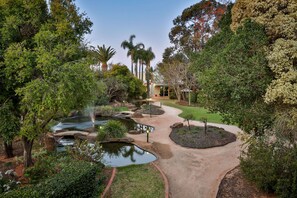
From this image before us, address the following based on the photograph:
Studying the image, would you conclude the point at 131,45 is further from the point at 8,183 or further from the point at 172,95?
the point at 8,183

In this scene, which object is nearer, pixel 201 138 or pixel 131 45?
pixel 201 138

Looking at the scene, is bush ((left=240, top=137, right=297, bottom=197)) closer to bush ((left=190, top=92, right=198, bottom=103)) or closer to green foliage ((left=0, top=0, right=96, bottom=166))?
green foliage ((left=0, top=0, right=96, bottom=166))

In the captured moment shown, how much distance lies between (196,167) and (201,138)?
3562mm

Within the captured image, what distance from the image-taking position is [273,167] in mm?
5406

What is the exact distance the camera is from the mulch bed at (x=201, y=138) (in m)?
11.0

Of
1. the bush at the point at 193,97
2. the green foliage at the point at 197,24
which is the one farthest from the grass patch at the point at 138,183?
the bush at the point at 193,97

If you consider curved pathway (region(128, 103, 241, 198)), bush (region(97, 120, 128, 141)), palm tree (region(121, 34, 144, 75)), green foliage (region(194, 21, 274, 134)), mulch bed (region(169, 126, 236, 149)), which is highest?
palm tree (region(121, 34, 144, 75))

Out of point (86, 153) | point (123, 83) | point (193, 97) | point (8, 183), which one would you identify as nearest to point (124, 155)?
point (86, 153)

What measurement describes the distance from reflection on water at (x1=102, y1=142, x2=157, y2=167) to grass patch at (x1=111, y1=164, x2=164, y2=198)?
116 centimetres

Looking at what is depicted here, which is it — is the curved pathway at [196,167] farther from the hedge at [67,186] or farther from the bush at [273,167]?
the hedge at [67,186]

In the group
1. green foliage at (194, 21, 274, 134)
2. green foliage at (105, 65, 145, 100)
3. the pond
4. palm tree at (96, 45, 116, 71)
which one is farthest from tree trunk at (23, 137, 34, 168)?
palm tree at (96, 45, 116, 71)

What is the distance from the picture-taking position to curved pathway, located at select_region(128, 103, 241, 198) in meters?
6.46

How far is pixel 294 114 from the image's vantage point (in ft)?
17.0

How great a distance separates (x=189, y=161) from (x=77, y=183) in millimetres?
5421
